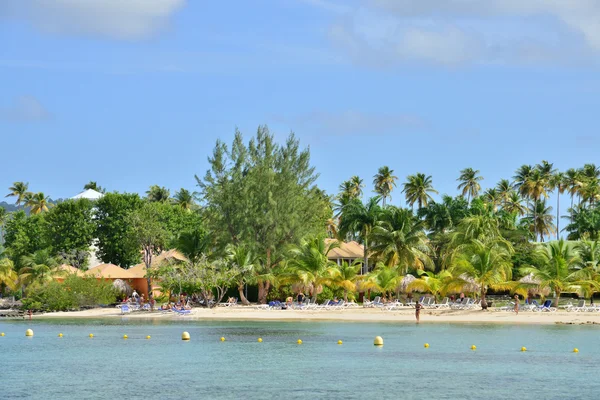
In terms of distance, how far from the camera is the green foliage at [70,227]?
8694cm

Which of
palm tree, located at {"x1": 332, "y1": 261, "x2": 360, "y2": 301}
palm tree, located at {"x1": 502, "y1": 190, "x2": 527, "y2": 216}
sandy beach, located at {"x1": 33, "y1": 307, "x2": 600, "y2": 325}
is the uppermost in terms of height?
palm tree, located at {"x1": 502, "y1": 190, "x2": 527, "y2": 216}

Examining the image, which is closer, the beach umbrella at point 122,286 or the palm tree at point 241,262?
the palm tree at point 241,262

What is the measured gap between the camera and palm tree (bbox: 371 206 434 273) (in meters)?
76.2

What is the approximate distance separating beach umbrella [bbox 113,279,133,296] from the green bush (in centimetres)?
295

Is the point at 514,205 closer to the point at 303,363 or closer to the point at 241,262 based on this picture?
the point at 241,262

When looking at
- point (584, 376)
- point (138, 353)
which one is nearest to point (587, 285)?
point (584, 376)

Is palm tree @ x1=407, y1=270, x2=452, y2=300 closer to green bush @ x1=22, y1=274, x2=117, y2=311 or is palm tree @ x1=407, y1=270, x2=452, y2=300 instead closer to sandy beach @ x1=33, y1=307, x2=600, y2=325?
sandy beach @ x1=33, y1=307, x2=600, y2=325

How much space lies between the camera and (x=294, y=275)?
6794 cm

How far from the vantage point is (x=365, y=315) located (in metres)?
64.2

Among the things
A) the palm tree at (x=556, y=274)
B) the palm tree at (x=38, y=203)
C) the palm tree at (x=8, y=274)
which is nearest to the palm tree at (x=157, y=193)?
the palm tree at (x=38, y=203)

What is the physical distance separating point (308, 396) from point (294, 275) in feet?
123

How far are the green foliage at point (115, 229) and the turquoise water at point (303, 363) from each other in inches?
1146

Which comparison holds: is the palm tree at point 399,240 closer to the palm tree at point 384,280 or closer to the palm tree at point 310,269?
the palm tree at point 384,280

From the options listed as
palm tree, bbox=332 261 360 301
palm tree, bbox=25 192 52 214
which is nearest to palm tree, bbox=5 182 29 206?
palm tree, bbox=25 192 52 214
